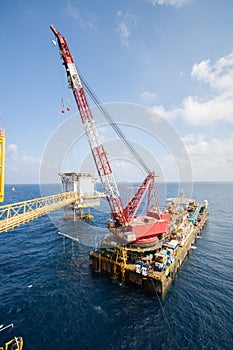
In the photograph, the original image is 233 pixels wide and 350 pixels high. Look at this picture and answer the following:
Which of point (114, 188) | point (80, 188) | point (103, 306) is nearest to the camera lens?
point (103, 306)

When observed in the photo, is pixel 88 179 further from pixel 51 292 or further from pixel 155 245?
pixel 51 292

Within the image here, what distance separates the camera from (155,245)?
35.4 meters

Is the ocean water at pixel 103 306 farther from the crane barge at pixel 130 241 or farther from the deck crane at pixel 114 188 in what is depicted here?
the deck crane at pixel 114 188

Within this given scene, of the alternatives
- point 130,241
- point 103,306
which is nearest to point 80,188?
point 130,241

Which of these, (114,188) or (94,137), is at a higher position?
(94,137)

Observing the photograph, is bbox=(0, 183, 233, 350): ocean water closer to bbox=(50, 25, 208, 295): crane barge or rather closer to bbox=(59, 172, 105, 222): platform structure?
bbox=(50, 25, 208, 295): crane barge

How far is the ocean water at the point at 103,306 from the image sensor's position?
1995cm

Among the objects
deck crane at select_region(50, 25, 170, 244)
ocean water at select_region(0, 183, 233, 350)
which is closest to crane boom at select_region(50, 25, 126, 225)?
deck crane at select_region(50, 25, 170, 244)

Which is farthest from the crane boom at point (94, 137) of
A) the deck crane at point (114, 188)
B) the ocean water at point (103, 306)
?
the ocean water at point (103, 306)

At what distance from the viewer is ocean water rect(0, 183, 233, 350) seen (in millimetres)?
19953

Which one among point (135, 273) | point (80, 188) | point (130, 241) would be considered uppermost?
point (80, 188)

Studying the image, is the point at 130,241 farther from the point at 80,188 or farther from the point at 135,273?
the point at 80,188

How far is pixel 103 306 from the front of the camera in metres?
24.9

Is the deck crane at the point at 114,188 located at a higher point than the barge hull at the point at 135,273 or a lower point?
higher
